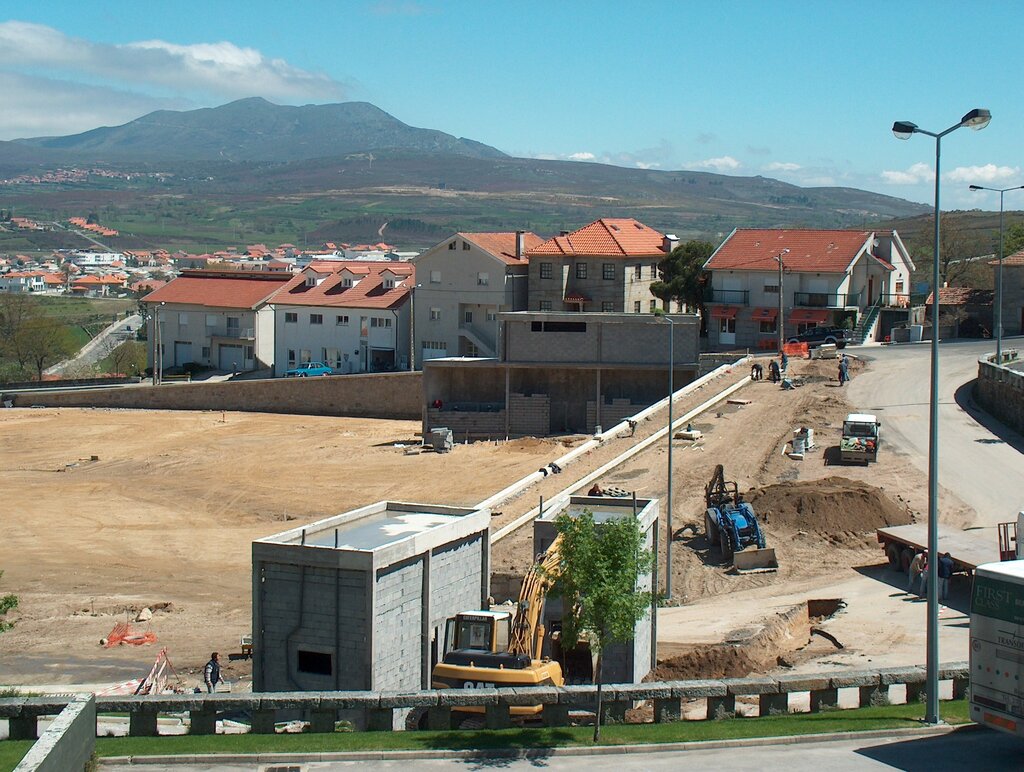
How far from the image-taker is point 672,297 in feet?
249

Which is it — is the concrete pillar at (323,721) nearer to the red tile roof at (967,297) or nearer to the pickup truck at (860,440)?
the pickup truck at (860,440)

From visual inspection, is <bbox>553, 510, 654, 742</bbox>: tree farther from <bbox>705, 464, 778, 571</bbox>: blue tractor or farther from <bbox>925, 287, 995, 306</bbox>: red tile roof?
<bbox>925, 287, 995, 306</bbox>: red tile roof

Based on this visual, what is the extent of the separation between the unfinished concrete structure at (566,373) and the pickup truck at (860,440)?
14842mm

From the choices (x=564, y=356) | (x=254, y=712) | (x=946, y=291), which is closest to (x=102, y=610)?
(x=254, y=712)

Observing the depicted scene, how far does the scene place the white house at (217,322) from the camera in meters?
79.8

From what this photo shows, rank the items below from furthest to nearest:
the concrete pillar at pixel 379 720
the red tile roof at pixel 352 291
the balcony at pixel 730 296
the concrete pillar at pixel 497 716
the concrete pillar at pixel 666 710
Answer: the red tile roof at pixel 352 291 → the balcony at pixel 730 296 → the concrete pillar at pixel 666 710 → the concrete pillar at pixel 379 720 → the concrete pillar at pixel 497 716

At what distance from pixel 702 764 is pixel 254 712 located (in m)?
5.56

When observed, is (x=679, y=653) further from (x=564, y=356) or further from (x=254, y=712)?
(x=564, y=356)

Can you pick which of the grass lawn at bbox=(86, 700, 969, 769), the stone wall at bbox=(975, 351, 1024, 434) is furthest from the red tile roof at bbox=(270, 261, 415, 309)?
the grass lawn at bbox=(86, 700, 969, 769)

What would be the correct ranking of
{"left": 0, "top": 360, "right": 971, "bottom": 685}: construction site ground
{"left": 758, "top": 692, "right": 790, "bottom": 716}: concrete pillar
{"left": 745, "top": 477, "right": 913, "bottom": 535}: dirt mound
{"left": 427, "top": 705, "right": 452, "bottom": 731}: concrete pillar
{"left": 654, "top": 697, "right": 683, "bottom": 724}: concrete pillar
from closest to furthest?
1. {"left": 427, "top": 705, "right": 452, "bottom": 731}: concrete pillar
2. {"left": 654, "top": 697, "right": 683, "bottom": 724}: concrete pillar
3. {"left": 758, "top": 692, "right": 790, "bottom": 716}: concrete pillar
4. {"left": 0, "top": 360, "right": 971, "bottom": 685}: construction site ground
5. {"left": 745, "top": 477, "right": 913, "bottom": 535}: dirt mound

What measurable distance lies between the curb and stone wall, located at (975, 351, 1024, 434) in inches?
1204

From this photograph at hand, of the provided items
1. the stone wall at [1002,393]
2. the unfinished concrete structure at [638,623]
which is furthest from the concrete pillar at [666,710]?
the stone wall at [1002,393]

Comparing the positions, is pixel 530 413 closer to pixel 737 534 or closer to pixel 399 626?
pixel 737 534

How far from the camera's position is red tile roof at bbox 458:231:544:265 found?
7644 centimetres
